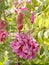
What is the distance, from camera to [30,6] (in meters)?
1.25

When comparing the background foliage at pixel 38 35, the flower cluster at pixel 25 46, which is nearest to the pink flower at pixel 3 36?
the background foliage at pixel 38 35

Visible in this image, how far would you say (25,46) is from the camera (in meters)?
1.04

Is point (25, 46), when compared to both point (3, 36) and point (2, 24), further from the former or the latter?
point (2, 24)

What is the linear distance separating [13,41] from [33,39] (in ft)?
0.30

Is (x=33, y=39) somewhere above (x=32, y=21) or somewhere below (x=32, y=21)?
below

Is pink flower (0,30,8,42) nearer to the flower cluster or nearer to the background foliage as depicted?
the background foliage

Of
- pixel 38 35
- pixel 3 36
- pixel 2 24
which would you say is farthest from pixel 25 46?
pixel 2 24

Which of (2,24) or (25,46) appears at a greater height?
(2,24)

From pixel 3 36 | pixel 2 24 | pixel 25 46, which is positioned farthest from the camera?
pixel 2 24

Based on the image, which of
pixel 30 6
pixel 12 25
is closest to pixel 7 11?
pixel 12 25

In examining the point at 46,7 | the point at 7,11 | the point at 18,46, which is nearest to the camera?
the point at 18,46

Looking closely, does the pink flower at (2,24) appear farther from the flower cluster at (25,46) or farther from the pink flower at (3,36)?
the flower cluster at (25,46)

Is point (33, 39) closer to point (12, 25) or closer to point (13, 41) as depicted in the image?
point (13, 41)

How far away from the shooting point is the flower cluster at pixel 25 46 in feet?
3.43
